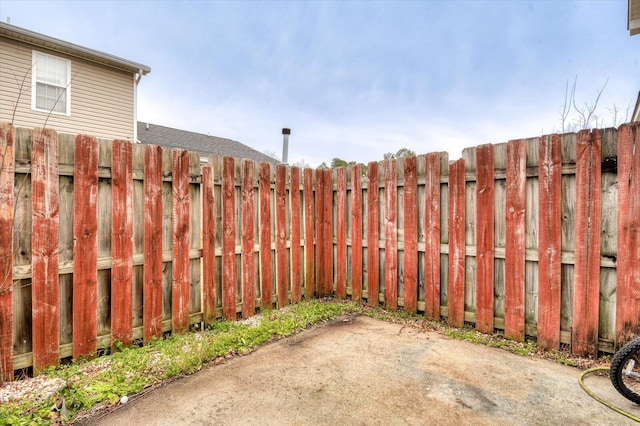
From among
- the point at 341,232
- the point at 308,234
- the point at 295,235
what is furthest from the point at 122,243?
the point at 341,232

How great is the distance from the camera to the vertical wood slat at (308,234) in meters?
4.45

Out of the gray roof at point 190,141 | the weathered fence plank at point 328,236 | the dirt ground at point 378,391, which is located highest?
the gray roof at point 190,141

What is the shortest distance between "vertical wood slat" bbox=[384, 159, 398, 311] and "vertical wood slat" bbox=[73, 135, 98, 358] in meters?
3.11

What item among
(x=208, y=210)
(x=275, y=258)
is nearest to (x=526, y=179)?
(x=275, y=258)

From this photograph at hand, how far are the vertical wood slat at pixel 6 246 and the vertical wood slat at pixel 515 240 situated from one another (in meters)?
4.17

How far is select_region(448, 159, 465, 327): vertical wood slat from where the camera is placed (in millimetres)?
3346

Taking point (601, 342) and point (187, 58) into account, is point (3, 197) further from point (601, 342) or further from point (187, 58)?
point (187, 58)

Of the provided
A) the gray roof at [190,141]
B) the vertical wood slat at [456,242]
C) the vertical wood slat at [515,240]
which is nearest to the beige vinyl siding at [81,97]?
the gray roof at [190,141]

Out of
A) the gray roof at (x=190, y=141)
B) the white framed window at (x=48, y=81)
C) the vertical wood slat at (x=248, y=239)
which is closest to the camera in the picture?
the vertical wood slat at (x=248, y=239)

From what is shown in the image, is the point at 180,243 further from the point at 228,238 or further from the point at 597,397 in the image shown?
the point at 597,397

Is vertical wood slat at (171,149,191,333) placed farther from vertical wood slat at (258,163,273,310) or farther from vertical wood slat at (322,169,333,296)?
vertical wood slat at (322,169,333,296)

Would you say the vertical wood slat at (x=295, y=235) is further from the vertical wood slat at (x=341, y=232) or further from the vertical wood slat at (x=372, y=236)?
the vertical wood slat at (x=372, y=236)

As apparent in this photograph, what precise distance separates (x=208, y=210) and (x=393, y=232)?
2.27 meters

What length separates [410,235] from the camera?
3775 millimetres
